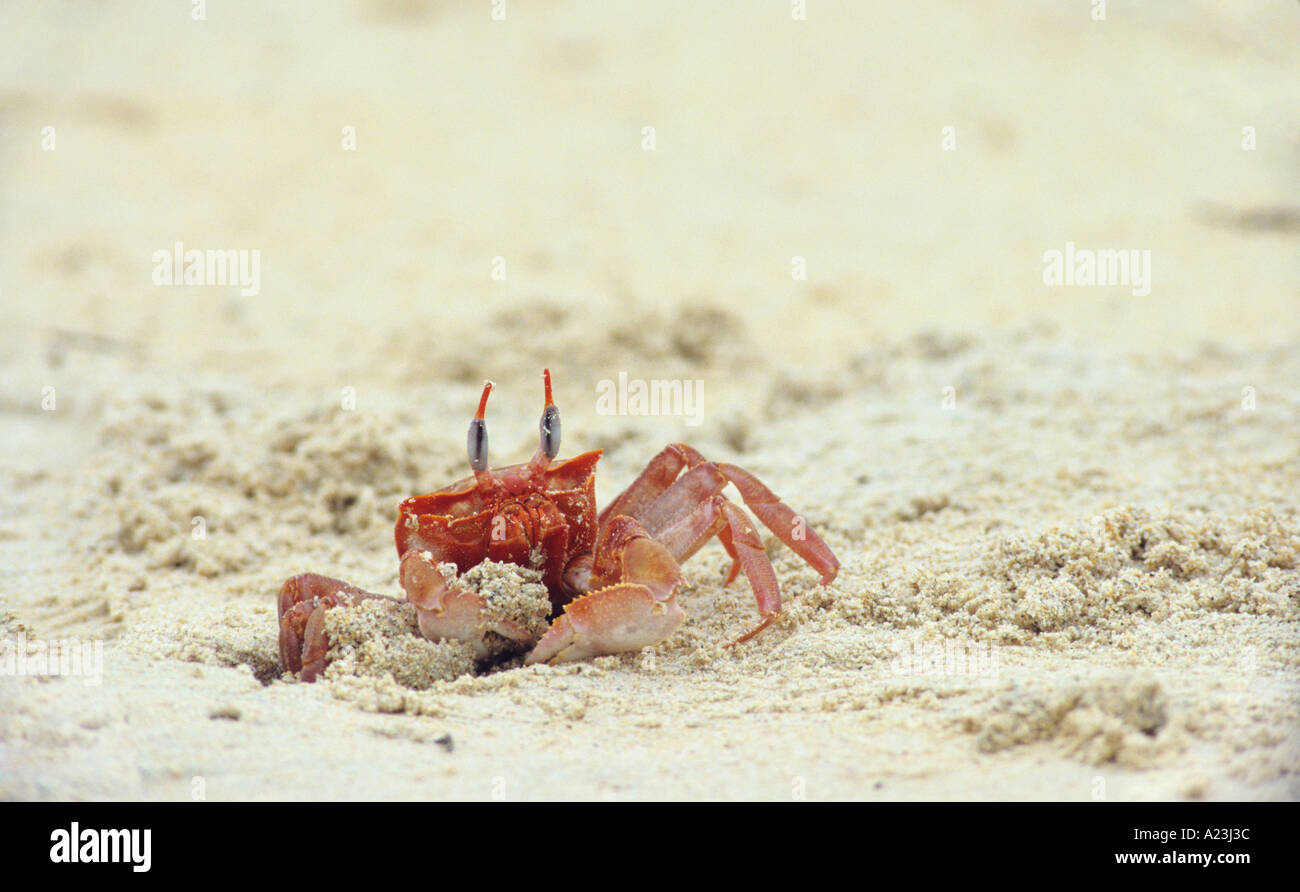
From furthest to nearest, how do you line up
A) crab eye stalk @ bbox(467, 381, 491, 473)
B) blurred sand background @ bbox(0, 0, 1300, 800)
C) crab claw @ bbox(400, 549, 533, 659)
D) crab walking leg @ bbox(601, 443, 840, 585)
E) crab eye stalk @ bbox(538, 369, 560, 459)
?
crab walking leg @ bbox(601, 443, 840, 585)
crab eye stalk @ bbox(538, 369, 560, 459)
crab eye stalk @ bbox(467, 381, 491, 473)
crab claw @ bbox(400, 549, 533, 659)
blurred sand background @ bbox(0, 0, 1300, 800)

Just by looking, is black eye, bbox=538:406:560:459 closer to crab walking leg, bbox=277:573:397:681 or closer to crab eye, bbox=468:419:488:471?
crab eye, bbox=468:419:488:471

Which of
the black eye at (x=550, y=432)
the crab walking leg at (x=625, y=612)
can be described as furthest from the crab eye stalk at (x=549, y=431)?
the crab walking leg at (x=625, y=612)

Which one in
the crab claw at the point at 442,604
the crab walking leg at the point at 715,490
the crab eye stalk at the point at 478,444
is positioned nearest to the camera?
the crab claw at the point at 442,604

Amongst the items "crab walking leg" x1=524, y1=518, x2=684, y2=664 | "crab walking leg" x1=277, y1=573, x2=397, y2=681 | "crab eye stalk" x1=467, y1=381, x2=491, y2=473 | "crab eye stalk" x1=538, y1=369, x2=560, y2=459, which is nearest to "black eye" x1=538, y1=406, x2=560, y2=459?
"crab eye stalk" x1=538, y1=369, x2=560, y2=459

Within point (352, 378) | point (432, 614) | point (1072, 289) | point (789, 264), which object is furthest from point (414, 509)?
point (1072, 289)

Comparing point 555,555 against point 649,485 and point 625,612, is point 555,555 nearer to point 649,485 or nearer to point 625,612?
point 625,612

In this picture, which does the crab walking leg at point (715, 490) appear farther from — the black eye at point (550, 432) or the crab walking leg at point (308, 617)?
the crab walking leg at point (308, 617)

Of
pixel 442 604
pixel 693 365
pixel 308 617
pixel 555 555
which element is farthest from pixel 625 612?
pixel 693 365
